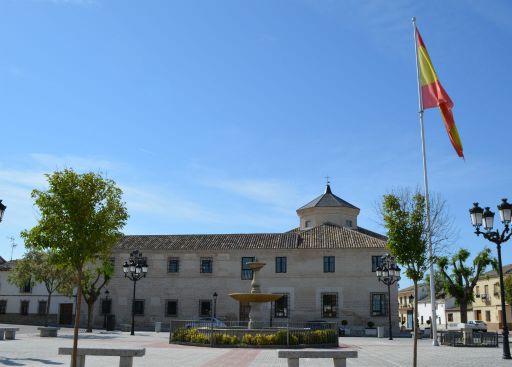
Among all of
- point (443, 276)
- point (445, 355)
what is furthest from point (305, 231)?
point (445, 355)

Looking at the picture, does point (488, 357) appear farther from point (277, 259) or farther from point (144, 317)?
point (144, 317)

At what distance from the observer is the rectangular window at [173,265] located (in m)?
44.1

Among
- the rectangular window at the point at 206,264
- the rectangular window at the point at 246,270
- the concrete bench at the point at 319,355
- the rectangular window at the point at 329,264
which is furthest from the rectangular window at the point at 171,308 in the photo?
the concrete bench at the point at 319,355

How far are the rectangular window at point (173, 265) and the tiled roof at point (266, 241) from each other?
0.90 meters

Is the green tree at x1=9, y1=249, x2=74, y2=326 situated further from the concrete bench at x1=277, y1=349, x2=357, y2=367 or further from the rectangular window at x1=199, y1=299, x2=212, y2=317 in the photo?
the concrete bench at x1=277, y1=349, x2=357, y2=367

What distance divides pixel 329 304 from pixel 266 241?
7.10 metres

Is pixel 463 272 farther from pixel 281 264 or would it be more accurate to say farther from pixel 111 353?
pixel 111 353

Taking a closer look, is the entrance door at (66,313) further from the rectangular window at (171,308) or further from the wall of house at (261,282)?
the rectangular window at (171,308)

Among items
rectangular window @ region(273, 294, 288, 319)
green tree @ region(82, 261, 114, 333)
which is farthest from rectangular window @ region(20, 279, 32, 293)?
rectangular window @ region(273, 294, 288, 319)

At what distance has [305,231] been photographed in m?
45.2

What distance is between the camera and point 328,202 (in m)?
48.1

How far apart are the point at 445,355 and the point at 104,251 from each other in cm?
1295

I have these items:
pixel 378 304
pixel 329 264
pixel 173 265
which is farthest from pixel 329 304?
pixel 173 265

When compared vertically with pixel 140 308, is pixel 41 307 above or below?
below
